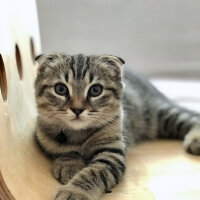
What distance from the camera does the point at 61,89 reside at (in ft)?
4.73

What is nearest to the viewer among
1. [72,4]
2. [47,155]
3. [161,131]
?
[47,155]

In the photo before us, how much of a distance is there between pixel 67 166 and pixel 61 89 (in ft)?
0.88

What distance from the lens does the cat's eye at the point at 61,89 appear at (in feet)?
4.68

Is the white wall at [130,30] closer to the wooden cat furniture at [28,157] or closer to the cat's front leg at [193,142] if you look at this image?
the wooden cat furniture at [28,157]

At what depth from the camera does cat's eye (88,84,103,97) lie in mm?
1433

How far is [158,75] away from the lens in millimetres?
2543

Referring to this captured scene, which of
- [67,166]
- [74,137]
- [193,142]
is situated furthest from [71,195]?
[193,142]

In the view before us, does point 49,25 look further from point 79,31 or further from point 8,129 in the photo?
point 8,129

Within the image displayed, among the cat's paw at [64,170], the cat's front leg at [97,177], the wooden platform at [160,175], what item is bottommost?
the wooden platform at [160,175]

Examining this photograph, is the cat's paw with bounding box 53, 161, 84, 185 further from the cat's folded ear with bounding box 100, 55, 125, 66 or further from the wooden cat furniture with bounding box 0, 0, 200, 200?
the cat's folded ear with bounding box 100, 55, 125, 66

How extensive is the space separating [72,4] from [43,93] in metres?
1.09

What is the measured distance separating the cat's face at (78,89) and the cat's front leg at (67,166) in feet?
0.37

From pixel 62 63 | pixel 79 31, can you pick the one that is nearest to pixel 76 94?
pixel 62 63

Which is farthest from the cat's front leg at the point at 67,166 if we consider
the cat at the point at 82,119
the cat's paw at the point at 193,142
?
the cat's paw at the point at 193,142
